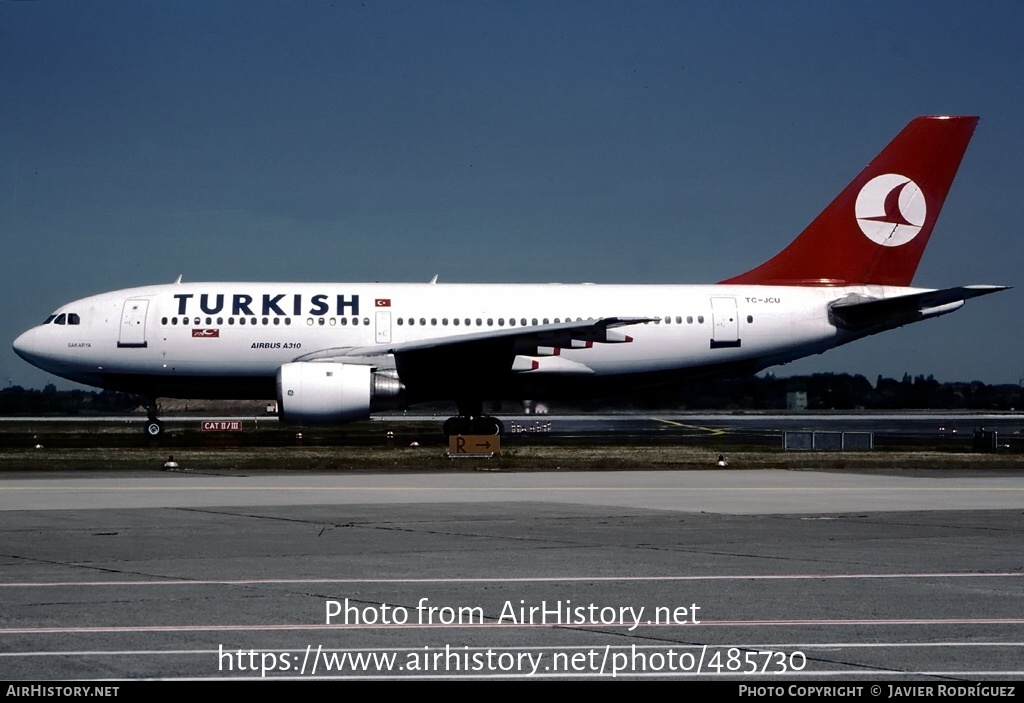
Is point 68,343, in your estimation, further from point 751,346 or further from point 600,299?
point 751,346

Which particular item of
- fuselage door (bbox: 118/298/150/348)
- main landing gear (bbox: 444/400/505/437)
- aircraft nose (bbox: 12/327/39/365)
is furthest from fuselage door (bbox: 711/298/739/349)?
aircraft nose (bbox: 12/327/39/365)

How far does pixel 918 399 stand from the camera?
212ft

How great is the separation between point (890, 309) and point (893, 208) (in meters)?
3.20

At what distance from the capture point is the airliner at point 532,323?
97.3ft

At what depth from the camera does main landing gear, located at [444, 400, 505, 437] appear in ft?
102

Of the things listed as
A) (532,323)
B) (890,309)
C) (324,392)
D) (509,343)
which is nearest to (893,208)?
(890,309)

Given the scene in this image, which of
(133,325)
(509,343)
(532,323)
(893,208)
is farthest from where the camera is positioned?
(893,208)

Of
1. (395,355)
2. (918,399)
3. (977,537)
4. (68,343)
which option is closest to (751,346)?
(395,355)

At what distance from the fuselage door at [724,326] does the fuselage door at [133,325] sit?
14130mm

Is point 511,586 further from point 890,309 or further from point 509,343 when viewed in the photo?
point 890,309

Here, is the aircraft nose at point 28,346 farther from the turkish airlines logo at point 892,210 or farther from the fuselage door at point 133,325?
the turkish airlines logo at point 892,210

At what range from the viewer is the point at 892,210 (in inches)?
1272

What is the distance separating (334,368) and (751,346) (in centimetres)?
1112

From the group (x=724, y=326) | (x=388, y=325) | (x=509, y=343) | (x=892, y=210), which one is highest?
(x=892, y=210)
